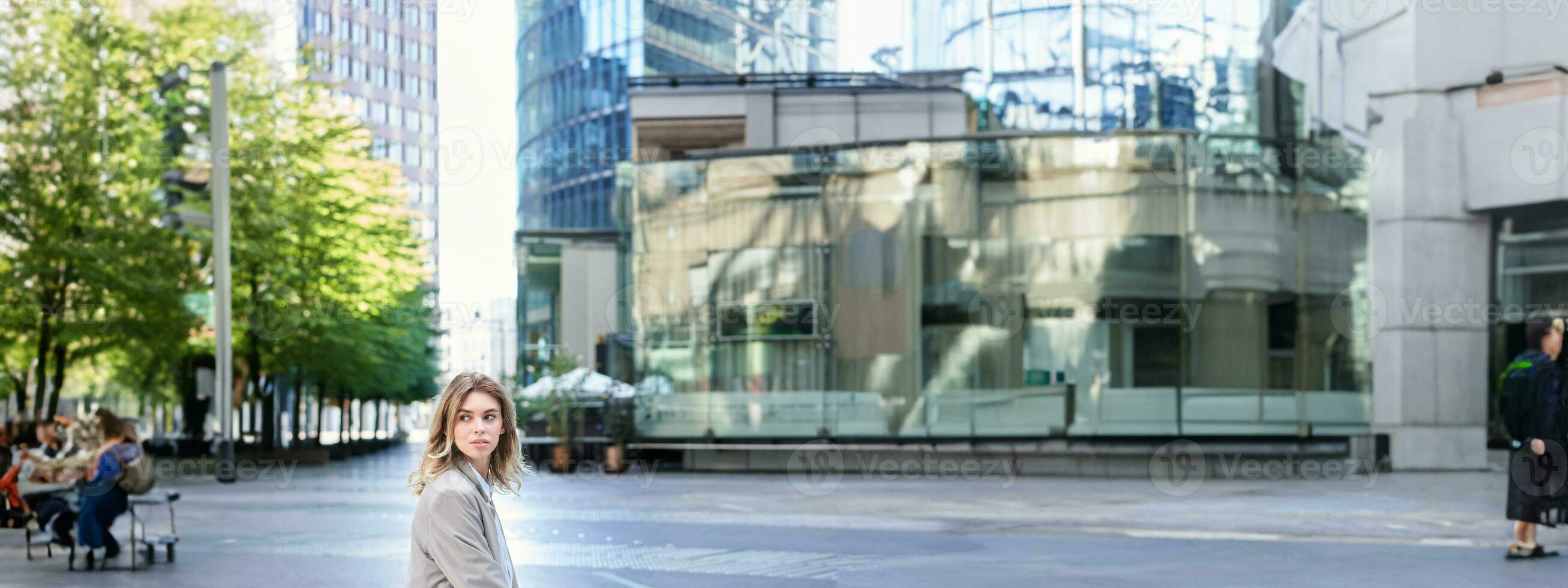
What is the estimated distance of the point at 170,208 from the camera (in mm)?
28609

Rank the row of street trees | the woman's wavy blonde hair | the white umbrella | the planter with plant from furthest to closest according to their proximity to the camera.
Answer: the white umbrella
the planter with plant
the row of street trees
the woman's wavy blonde hair

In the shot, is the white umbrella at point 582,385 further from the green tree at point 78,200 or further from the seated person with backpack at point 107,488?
the seated person with backpack at point 107,488

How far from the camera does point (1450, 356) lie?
24.5 metres

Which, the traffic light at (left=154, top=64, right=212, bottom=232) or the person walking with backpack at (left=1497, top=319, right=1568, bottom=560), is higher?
the traffic light at (left=154, top=64, right=212, bottom=232)

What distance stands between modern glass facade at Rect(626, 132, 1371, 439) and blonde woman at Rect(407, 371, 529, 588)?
2261 centimetres

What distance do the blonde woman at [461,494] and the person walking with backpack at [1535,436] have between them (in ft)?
32.1

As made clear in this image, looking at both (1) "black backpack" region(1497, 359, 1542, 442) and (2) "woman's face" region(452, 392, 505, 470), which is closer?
(2) "woman's face" region(452, 392, 505, 470)

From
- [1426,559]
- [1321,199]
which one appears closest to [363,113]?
[1321,199]

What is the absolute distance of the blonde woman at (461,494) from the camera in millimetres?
3865

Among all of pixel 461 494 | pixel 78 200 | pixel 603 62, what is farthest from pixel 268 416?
pixel 603 62

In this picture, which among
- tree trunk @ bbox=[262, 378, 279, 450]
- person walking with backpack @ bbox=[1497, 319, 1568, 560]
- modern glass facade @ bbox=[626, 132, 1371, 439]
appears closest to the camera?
person walking with backpack @ bbox=[1497, 319, 1568, 560]

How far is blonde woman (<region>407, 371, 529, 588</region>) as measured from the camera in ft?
12.7

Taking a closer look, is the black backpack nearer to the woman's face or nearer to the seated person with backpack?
the woman's face

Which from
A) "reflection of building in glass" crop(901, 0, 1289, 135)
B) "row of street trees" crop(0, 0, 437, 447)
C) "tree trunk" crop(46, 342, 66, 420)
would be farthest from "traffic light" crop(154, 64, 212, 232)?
"reflection of building in glass" crop(901, 0, 1289, 135)
